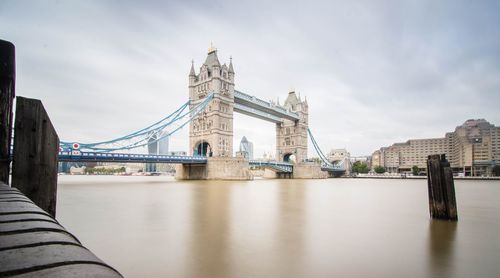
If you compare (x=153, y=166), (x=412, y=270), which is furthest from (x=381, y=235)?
(x=153, y=166)

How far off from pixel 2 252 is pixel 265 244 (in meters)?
5.17

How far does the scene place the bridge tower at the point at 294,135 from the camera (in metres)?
57.1

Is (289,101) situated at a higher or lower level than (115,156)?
higher

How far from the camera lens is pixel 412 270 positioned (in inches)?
169

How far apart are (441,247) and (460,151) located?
95128mm

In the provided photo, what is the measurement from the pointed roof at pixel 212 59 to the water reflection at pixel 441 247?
36390mm

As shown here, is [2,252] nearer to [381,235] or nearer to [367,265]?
[367,265]

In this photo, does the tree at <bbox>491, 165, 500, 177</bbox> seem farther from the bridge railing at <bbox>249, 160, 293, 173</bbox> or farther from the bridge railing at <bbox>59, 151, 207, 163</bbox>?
the bridge railing at <bbox>59, 151, 207, 163</bbox>

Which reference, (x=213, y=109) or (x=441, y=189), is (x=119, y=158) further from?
(x=441, y=189)

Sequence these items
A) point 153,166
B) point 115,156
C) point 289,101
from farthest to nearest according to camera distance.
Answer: point 153,166 → point 289,101 → point 115,156

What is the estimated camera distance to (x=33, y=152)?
2.79m

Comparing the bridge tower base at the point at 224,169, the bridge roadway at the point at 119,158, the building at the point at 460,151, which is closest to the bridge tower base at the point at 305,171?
the bridge tower base at the point at 224,169

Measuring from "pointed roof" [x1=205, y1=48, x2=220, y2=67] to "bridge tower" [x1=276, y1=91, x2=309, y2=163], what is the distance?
2098cm

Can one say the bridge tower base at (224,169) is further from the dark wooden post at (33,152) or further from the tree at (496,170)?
the tree at (496,170)
